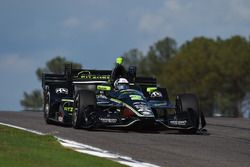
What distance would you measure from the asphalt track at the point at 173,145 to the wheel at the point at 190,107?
0.40m

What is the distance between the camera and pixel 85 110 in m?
19.0

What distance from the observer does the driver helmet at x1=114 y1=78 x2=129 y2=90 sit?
20.0 m

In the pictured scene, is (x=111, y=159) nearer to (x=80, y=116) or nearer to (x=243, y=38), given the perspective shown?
(x=80, y=116)

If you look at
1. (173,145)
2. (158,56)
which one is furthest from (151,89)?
(158,56)

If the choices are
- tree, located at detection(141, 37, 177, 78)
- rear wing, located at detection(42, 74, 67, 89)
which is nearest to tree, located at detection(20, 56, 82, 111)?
tree, located at detection(141, 37, 177, 78)

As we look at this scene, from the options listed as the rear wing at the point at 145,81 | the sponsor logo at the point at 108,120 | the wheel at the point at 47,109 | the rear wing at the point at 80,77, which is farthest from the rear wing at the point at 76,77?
the sponsor logo at the point at 108,120

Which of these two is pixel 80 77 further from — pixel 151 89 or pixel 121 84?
pixel 121 84

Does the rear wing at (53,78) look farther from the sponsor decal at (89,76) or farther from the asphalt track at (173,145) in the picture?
the asphalt track at (173,145)

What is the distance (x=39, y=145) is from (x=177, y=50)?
87.3 m

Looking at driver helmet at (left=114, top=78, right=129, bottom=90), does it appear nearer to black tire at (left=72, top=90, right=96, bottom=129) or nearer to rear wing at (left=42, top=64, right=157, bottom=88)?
black tire at (left=72, top=90, right=96, bottom=129)

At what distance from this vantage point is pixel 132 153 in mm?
13422

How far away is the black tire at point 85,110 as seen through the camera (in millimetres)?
18841

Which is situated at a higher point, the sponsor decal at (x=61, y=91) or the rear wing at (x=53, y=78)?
the rear wing at (x=53, y=78)

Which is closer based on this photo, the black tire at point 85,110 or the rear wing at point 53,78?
the black tire at point 85,110
